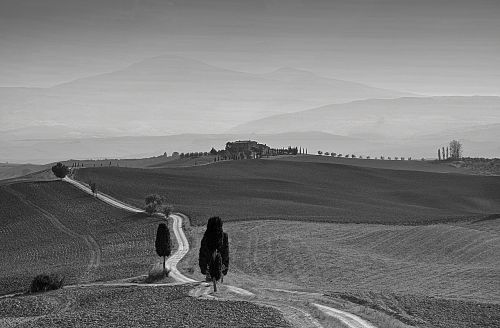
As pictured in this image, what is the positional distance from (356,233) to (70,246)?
34.2 meters

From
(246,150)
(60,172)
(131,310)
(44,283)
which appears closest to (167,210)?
(60,172)

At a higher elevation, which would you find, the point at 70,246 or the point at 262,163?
the point at 262,163

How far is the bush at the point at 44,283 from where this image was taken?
5231cm

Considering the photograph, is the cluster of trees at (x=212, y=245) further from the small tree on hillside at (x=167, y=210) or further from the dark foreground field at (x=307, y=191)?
the small tree on hillside at (x=167, y=210)

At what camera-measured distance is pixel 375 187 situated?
13638cm

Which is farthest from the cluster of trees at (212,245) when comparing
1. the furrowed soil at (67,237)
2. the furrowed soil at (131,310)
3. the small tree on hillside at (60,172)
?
the small tree on hillside at (60,172)

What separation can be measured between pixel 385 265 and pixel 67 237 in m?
42.3

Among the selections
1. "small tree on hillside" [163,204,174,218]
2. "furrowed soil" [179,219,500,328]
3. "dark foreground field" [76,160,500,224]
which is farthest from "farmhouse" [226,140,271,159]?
"furrowed soil" [179,219,500,328]

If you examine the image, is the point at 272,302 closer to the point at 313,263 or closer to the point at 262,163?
the point at 313,263

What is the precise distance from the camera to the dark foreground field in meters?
100

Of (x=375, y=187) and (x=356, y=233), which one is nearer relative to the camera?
(x=356, y=233)

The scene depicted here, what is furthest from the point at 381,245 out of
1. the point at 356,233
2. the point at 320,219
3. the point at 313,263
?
the point at 320,219

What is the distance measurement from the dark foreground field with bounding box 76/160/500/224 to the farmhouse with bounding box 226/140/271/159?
22.6 metres

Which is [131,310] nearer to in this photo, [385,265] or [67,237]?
[385,265]
